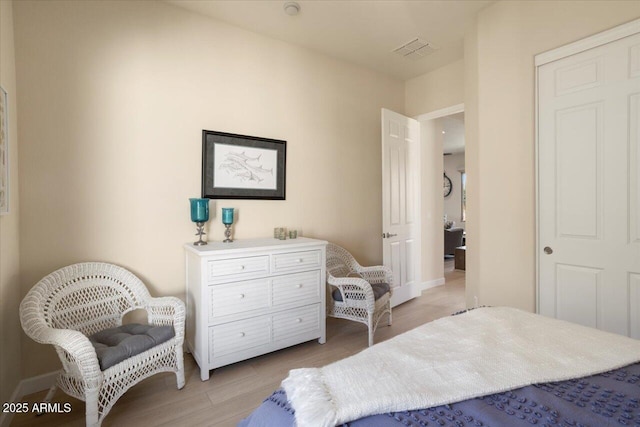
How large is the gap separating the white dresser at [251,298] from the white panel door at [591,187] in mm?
1846

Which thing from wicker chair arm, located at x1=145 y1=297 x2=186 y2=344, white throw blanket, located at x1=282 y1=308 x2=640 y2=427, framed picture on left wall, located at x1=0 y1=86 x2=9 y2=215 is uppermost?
framed picture on left wall, located at x1=0 y1=86 x2=9 y2=215

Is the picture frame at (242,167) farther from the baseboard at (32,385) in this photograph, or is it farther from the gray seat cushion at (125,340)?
the baseboard at (32,385)

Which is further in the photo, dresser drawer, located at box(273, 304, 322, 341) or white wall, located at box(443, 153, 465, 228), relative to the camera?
white wall, located at box(443, 153, 465, 228)

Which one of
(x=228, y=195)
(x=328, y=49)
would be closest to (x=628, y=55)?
(x=328, y=49)

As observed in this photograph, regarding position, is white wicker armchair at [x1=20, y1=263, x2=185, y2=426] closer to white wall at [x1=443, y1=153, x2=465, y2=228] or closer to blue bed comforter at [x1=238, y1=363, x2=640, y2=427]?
blue bed comforter at [x1=238, y1=363, x2=640, y2=427]

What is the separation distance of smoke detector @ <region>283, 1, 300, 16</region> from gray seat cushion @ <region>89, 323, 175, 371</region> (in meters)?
2.65

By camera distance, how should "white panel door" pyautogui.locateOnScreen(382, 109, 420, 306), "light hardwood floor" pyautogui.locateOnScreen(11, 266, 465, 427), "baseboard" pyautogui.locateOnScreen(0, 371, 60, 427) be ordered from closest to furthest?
"light hardwood floor" pyautogui.locateOnScreen(11, 266, 465, 427)
"baseboard" pyautogui.locateOnScreen(0, 371, 60, 427)
"white panel door" pyautogui.locateOnScreen(382, 109, 420, 306)

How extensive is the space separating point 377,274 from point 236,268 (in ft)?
5.46

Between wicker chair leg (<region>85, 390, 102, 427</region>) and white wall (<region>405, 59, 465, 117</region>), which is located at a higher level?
white wall (<region>405, 59, 465, 117</region>)

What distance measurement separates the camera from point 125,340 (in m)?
1.82

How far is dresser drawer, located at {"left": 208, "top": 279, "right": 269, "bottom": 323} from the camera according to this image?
2221mm

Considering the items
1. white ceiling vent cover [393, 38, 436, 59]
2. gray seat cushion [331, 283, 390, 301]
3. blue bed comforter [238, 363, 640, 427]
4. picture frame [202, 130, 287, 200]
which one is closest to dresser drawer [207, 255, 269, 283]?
picture frame [202, 130, 287, 200]

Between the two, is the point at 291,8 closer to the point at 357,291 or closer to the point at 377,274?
the point at 357,291

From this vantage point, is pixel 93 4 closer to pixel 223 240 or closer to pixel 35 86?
pixel 35 86
